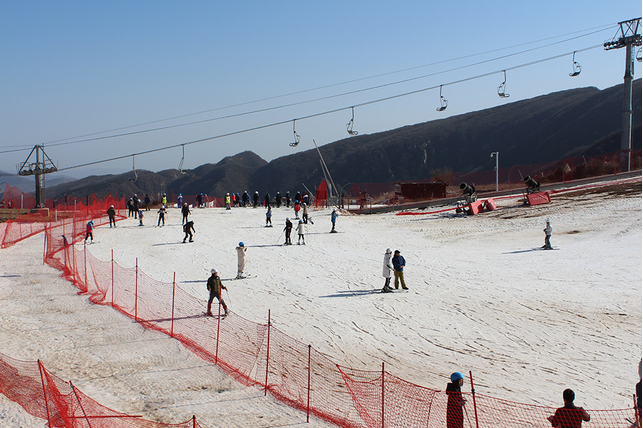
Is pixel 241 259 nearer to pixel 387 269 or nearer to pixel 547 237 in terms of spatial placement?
pixel 387 269

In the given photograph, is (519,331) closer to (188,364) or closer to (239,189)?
(188,364)

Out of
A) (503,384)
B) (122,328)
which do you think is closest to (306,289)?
(122,328)

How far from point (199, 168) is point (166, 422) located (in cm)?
15892

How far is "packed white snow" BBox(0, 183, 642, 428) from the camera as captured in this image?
28.0ft

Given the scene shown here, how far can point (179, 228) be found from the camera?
31.5 metres

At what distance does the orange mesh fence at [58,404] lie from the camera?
679 centimetres

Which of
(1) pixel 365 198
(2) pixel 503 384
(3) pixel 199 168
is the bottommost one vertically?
(2) pixel 503 384

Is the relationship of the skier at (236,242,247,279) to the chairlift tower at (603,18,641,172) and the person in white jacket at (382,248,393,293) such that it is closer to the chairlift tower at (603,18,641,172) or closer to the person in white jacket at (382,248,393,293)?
the person in white jacket at (382,248,393,293)

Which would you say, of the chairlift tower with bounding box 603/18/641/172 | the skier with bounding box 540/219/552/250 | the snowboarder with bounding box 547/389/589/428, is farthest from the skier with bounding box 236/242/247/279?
the chairlift tower with bounding box 603/18/641/172

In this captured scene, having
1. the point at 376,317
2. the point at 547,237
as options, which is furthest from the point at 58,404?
the point at 547,237

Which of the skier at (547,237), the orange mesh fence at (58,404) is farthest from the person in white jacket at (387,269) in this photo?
the skier at (547,237)

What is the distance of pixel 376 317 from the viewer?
41.9 ft

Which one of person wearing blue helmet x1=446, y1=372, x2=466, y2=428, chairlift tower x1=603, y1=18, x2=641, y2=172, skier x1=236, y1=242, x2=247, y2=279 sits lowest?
person wearing blue helmet x1=446, y1=372, x2=466, y2=428

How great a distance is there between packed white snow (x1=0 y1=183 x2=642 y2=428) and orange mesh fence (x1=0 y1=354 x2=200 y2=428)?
193 millimetres
